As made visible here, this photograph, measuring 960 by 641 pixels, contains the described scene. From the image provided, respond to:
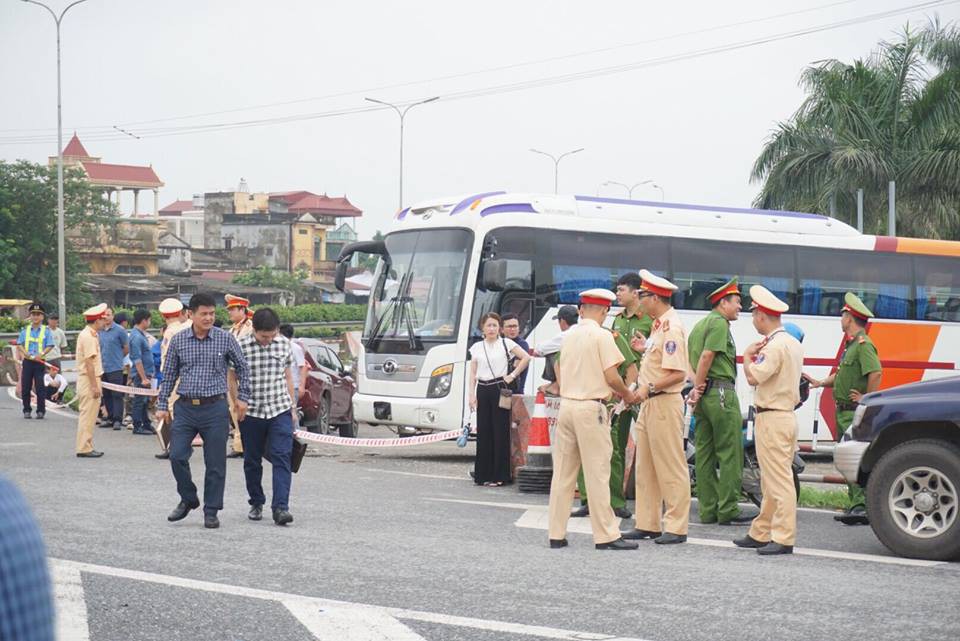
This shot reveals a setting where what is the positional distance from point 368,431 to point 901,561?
54.0 feet

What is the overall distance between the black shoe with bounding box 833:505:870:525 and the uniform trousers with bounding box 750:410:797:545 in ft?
5.39

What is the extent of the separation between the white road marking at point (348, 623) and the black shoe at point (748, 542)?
11.7 feet

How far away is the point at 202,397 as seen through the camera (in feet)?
34.0

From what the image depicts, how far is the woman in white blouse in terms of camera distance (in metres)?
14.1

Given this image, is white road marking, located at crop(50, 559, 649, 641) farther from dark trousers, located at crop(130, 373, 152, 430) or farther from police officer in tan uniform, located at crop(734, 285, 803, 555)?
dark trousers, located at crop(130, 373, 152, 430)

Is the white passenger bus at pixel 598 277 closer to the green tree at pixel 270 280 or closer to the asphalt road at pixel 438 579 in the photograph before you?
the asphalt road at pixel 438 579

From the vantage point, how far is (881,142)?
3450 centimetres

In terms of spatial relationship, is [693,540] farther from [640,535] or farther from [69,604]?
[69,604]

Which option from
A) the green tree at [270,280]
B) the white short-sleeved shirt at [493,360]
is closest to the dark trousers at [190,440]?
the white short-sleeved shirt at [493,360]

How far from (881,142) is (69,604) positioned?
30.8 m

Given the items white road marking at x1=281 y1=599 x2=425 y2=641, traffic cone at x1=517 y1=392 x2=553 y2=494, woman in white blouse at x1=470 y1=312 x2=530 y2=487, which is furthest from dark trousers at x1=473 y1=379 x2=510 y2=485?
white road marking at x1=281 y1=599 x2=425 y2=641

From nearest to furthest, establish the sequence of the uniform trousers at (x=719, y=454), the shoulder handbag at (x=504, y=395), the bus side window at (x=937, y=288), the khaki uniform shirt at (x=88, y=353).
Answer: the uniform trousers at (x=719, y=454)
the shoulder handbag at (x=504, y=395)
the khaki uniform shirt at (x=88, y=353)
the bus side window at (x=937, y=288)

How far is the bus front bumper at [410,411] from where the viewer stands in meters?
17.9

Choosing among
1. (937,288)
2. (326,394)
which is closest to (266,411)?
(326,394)
